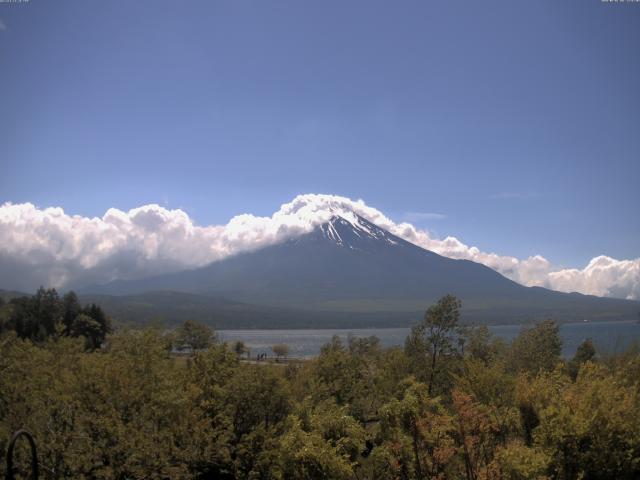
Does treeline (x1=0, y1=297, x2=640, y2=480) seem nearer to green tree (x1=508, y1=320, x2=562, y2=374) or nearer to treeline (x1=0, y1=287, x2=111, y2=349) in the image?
green tree (x1=508, y1=320, x2=562, y2=374)

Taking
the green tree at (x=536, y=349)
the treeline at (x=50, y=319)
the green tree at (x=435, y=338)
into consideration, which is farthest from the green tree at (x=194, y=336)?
the green tree at (x=435, y=338)

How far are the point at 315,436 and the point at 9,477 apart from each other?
27.6 ft

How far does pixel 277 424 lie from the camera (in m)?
23.2

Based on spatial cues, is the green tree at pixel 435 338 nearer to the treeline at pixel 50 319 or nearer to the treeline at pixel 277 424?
the treeline at pixel 277 424

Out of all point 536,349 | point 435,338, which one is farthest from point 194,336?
point 435,338

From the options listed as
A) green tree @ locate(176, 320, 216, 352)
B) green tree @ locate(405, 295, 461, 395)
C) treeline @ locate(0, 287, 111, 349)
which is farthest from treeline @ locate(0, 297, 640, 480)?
treeline @ locate(0, 287, 111, 349)

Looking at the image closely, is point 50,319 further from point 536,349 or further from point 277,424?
point 277,424

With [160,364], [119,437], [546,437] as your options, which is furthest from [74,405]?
[546,437]

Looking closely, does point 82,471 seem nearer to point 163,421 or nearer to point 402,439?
point 163,421

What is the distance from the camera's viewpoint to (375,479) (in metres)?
19.2

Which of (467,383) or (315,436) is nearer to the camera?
(315,436)

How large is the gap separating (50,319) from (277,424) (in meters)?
84.8

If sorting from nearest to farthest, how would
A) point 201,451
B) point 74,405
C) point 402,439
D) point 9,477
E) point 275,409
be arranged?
point 9,477 → point 402,439 → point 74,405 → point 201,451 → point 275,409

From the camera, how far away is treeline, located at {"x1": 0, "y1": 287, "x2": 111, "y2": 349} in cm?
8956
